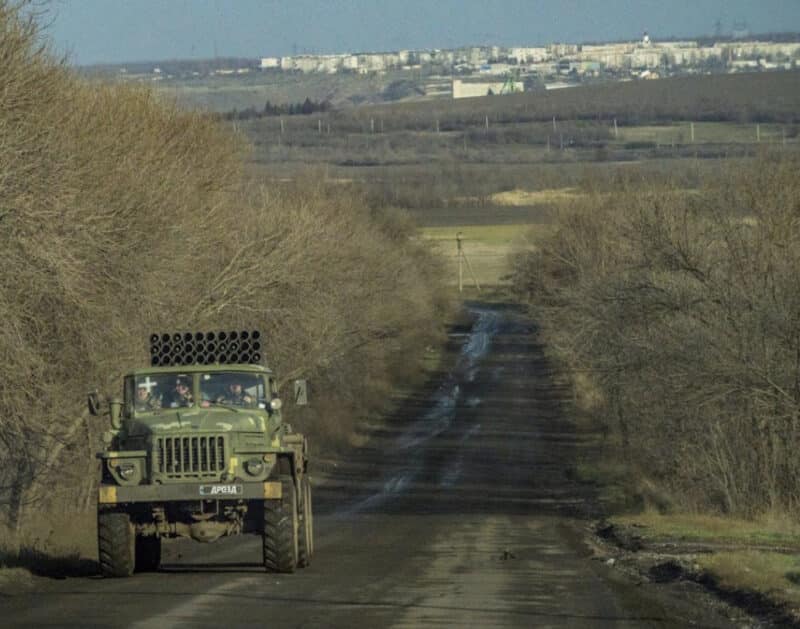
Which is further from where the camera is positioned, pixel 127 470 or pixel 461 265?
pixel 461 265

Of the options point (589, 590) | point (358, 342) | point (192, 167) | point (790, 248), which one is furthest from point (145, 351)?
point (358, 342)

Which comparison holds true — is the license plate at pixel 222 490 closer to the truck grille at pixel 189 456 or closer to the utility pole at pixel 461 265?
the truck grille at pixel 189 456

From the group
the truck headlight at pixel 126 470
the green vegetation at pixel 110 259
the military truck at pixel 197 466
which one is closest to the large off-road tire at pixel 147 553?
the military truck at pixel 197 466

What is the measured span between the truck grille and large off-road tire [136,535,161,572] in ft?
4.92

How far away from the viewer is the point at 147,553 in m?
19.4

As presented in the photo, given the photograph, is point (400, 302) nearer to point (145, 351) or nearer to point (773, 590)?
point (145, 351)

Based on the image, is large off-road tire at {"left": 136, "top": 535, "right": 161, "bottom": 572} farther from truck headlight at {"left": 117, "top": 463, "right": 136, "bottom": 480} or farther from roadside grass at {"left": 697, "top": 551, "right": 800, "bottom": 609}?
roadside grass at {"left": 697, "top": 551, "right": 800, "bottom": 609}

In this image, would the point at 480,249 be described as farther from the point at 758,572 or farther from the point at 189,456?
the point at 758,572

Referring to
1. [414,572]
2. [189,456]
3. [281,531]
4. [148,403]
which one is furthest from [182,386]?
[414,572]

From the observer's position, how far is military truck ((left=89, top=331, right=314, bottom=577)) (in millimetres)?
17953

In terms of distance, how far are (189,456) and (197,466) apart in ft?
0.51

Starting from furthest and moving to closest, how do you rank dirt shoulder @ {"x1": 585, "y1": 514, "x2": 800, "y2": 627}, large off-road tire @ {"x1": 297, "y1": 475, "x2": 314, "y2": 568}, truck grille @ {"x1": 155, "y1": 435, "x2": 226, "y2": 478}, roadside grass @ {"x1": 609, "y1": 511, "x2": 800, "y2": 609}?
large off-road tire @ {"x1": 297, "y1": 475, "x2": 314, "y2": 568}, truck grille @ {"x1": 155, "y1": 435, "x2": 226, "y2": 478}, roadside grass @ {"x1": 609, "y1": 511, "x2": 800, "y2": 609}, dirt shoulder @ {"x1": 585, "y1": 514, "x2": 800, "y2": 627}

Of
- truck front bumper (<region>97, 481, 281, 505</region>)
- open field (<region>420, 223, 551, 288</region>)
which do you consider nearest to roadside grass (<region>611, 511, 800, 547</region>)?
truck front bumper (<region>97, 481, 281, 505</region>)

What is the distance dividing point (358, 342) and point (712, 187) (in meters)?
25.7
